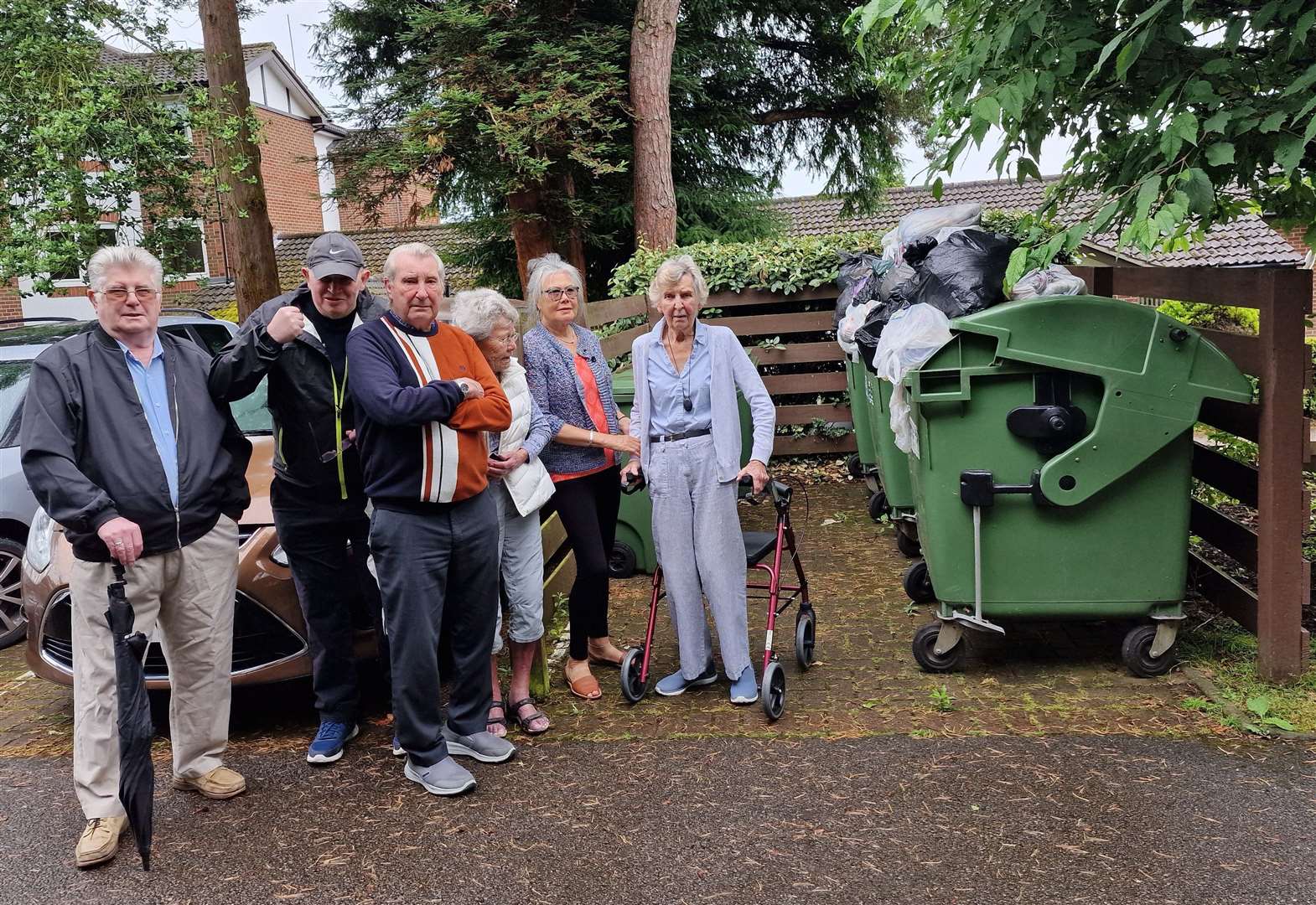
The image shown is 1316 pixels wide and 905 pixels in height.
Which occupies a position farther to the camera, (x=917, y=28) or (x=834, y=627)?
(x=834, y=627)

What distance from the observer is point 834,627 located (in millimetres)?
5754

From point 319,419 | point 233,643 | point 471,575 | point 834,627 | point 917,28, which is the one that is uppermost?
point 917,28

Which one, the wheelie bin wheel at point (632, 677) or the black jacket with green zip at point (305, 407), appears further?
the wheelie bin wheel at point (632, 677)

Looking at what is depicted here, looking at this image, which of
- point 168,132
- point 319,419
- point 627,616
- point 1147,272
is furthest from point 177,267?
point 1147,272

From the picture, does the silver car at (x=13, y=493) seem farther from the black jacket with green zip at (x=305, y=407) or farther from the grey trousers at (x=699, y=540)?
the grey trousers at (x=699, y=540)

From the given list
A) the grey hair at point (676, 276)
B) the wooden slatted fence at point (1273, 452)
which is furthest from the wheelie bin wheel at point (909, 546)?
the grey hair at point (676, 276)

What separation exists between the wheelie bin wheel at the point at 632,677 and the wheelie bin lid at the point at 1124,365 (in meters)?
1.93

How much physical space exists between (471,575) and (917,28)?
106 inches

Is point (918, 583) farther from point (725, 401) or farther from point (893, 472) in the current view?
point (725, 401)

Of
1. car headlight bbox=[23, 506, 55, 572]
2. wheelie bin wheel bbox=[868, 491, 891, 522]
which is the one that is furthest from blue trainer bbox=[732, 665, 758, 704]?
wheelie bin wheel bbox=[868, 491, 891, 522]

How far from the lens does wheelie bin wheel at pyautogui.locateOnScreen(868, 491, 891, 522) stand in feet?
26.4

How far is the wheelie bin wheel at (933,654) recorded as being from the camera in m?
4.96

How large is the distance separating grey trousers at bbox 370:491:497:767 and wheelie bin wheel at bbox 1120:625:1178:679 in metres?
2.66

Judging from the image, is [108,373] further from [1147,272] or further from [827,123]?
[827,123]
